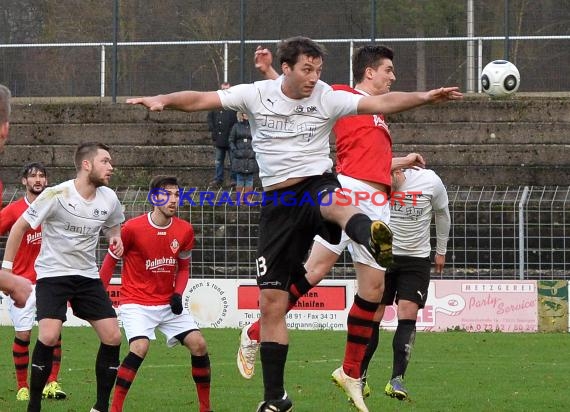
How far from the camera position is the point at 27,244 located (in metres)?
11.3

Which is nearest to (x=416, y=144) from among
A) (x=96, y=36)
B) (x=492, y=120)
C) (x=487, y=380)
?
(x=492, y=120)

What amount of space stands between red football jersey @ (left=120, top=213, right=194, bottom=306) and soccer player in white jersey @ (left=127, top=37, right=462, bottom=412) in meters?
1.97

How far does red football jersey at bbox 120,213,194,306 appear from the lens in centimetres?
983

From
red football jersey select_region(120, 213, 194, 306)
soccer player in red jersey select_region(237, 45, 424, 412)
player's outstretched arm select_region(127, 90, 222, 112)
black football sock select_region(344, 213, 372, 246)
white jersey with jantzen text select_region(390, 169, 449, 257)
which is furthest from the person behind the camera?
white jersey with jantzen text select_region(390, 169, 449, 257)

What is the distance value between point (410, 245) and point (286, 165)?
3.02m

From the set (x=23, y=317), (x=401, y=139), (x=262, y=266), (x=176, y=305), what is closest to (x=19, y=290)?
(x=262, y=266)

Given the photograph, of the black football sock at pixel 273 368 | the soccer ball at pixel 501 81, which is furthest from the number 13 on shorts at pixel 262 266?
the soccer ball at pixel 501 81

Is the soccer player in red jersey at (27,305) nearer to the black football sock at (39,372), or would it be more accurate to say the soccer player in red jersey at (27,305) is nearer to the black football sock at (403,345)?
the black football sock at (39,372)

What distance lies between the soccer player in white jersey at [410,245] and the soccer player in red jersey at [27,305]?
2.87 m

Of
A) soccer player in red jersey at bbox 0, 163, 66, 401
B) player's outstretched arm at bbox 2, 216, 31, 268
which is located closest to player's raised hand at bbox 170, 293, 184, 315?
player's outstretched arm at bbox 2, 216, 31, 268

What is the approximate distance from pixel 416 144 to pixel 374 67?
12.8 metres

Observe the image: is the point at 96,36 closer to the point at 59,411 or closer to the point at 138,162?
the point at 138,162

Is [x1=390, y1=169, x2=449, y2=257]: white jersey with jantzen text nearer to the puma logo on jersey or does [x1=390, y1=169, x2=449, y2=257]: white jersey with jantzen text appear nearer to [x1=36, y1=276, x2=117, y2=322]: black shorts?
[x1=36, y1=276, x2=117, y2=322]: black shorts

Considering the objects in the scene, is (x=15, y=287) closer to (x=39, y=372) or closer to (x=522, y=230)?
(x=39, y=372)
